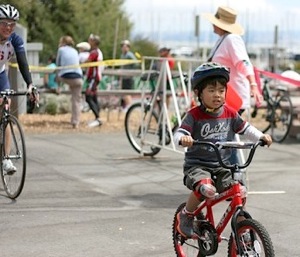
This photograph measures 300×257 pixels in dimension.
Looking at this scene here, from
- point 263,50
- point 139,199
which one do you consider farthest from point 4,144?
point 263,50

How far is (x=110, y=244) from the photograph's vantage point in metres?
6.74

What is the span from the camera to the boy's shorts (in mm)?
5715

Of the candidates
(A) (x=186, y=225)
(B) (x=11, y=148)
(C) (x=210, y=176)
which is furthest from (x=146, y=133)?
(C) (x=210, y=176)

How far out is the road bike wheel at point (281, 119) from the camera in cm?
1398

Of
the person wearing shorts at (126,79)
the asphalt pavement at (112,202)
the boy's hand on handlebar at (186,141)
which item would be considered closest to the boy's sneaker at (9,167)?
the asphalt pavement at (112,202)

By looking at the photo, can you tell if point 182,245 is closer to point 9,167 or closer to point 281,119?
point 9,167

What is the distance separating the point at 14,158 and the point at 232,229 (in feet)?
12.0

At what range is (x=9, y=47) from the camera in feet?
28.1

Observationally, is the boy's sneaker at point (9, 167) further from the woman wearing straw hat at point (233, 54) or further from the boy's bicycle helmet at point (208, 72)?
the boy's bicycle helmet at point (208, 72)

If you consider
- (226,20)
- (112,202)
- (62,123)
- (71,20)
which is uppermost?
(226,20)

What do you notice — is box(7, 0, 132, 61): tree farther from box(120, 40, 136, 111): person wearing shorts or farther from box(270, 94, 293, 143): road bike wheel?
box(270, 94, 293, 143): road bike wheel

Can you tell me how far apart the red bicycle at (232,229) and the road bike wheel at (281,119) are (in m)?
8.13

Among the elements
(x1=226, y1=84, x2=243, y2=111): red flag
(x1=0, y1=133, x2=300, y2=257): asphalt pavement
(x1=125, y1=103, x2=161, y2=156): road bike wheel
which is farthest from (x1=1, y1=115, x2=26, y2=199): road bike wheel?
(x1=125, y1=103, x2=161, y2=156): road bike wheel

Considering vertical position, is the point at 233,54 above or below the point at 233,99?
above
